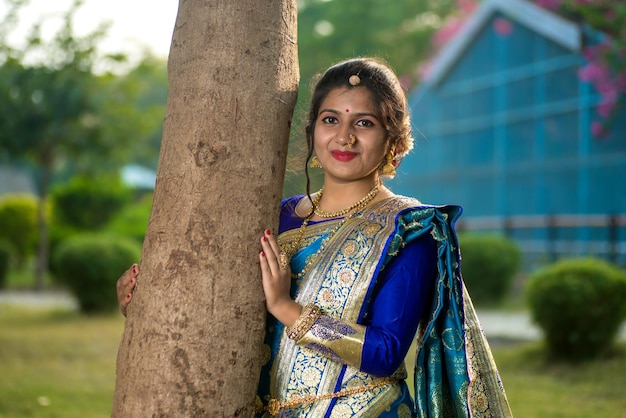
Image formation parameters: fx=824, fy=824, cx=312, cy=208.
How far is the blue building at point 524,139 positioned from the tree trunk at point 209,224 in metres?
10.0

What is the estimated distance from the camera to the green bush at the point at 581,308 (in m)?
7.00

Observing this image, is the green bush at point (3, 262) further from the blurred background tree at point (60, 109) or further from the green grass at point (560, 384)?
the green grass at point (560, 384)

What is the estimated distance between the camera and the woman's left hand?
2146mm

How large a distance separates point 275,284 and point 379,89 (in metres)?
0.63

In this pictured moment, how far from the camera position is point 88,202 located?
16656mm

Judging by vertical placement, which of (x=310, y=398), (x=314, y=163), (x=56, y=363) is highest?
(x=314, y=163)

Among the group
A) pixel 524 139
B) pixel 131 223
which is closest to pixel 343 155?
pixel 524 139

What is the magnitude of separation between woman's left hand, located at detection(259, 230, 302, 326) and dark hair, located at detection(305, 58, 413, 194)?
469 mm

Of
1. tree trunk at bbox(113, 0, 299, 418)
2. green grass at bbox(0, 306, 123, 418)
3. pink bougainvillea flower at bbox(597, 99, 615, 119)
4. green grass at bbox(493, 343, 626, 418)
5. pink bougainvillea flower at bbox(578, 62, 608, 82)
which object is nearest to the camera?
tree trunk at bbox(113, 0, 299, 418)

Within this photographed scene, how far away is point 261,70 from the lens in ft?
7.14

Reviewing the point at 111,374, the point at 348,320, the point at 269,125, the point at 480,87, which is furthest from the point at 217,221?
the point at 480,87

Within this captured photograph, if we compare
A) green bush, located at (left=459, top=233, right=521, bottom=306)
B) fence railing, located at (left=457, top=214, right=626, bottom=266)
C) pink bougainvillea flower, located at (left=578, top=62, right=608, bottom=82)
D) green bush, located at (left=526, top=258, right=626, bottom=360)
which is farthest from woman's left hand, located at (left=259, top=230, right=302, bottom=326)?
fence railing, located at (left=457, top=214, right=626, bottom=266)

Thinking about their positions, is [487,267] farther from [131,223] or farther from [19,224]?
[19,224]

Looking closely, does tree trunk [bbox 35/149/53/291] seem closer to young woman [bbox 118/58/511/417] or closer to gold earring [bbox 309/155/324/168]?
gold earring [bbox 309/155/324/168]
